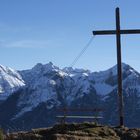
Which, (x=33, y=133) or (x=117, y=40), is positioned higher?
(x=117, y=40)

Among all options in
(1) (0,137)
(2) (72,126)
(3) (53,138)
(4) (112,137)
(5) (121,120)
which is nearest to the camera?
(1) (0,137)

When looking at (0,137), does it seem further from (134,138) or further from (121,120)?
(121,120)

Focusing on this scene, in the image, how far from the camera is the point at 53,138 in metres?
30.8

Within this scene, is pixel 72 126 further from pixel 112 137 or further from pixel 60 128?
pixel 112 137

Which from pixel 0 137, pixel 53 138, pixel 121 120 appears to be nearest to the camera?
pixel 0 137

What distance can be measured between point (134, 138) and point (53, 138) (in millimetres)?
5425

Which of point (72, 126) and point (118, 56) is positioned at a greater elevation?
point (118, 56)

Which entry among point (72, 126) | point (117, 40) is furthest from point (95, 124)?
point (117, 40)

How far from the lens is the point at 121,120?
128 feet

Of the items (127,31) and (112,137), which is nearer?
(112,137)

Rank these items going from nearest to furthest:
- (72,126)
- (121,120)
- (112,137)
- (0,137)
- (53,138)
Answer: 1. (0,137)
2. (53,138)
3. (112,137)
4. (72,126)
5. (121,120)

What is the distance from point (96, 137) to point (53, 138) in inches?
Result: 106

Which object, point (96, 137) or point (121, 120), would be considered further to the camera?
point (121, 120)

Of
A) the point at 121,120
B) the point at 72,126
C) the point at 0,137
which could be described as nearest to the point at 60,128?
A: the point at 72,126
